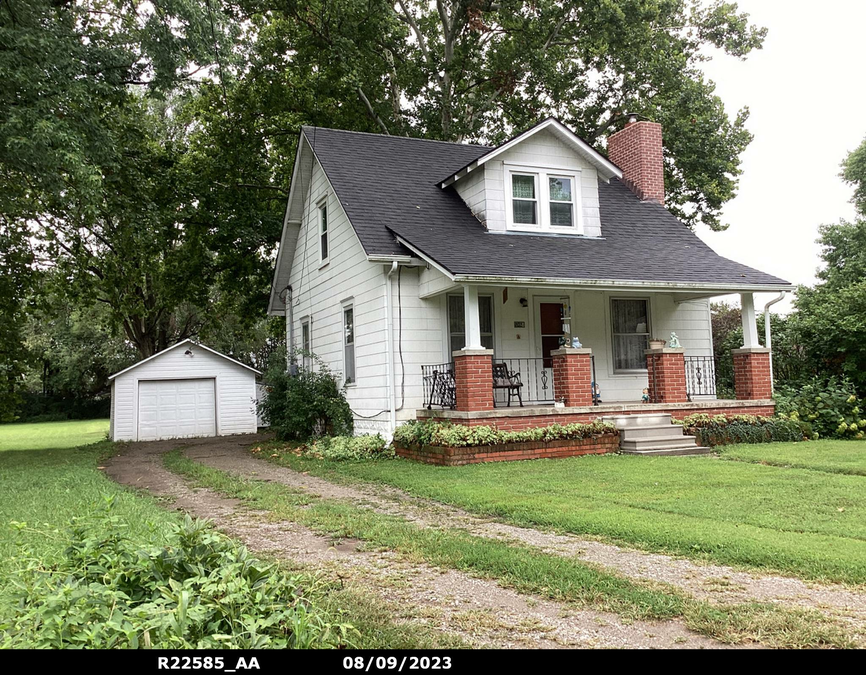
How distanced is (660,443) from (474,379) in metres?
3.45

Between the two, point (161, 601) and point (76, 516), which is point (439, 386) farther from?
point (161, 601)

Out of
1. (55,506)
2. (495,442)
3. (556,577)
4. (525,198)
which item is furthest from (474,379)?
(556,577)

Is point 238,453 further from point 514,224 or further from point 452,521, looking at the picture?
point 452,521

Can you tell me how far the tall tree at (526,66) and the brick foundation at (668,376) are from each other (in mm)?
11061

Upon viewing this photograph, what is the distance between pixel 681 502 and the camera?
711 centimetres

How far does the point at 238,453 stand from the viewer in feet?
48.1

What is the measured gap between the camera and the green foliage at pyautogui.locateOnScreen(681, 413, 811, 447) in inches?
505

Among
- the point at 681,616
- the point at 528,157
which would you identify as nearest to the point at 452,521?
the point at 681,616

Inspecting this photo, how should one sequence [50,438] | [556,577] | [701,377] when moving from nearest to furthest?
[556,577] → [701,377] → [50,438]

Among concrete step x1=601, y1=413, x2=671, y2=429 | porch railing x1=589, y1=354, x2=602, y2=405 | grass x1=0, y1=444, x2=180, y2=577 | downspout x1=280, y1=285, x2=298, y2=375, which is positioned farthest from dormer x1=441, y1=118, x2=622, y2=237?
grass x1=0, y1=444, x2=180, y2=577

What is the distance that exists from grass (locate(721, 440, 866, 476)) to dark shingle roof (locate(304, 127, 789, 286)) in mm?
3307

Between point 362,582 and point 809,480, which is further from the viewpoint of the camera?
point 809,480
